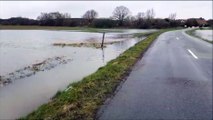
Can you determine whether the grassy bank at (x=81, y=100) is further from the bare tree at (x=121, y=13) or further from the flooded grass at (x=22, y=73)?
the bare tree at (x=121, y=13)

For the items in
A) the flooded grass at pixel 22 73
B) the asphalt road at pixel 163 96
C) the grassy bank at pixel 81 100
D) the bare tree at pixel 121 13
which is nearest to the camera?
the asphalt road at pixel 163 96

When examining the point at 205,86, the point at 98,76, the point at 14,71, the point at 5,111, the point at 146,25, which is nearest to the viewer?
the point at 5,111

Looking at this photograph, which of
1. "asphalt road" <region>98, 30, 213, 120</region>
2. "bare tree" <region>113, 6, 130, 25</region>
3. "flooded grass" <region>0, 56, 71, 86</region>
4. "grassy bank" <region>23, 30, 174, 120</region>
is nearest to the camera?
"asphalt road" <region>98, 30, 213, 120</region>

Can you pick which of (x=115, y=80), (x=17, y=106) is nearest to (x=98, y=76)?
(x=115, y=80)

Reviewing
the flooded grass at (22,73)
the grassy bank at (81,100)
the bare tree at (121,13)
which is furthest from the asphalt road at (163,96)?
the bare tree at (121,13)

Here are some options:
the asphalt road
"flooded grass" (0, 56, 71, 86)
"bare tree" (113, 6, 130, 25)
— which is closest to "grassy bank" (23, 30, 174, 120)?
the asphalt road

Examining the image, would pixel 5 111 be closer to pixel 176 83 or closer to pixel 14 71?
pixel 176 83

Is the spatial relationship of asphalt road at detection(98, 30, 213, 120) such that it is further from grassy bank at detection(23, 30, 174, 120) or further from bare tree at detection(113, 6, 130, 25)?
bare tree at detection(113, 6, 130, 25)

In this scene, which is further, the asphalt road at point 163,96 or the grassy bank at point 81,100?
the grassy bank at point 81,100

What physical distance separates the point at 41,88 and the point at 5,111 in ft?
9.28

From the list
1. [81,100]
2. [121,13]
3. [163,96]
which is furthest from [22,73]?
[121,13]

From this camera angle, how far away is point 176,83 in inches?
401

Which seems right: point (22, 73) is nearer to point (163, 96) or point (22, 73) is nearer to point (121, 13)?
point (163, 96)

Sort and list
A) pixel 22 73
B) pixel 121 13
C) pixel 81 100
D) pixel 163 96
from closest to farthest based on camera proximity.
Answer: pixel 81 100
pixel 163 96
pixel 22 73
pixel 121 13
